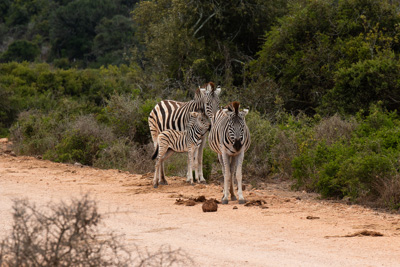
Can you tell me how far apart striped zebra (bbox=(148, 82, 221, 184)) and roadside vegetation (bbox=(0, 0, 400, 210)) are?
129 centimetres

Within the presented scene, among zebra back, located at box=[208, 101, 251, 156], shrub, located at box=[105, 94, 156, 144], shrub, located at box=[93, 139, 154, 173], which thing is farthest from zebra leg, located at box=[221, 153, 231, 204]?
shrub, located at box=[105, 94, 156, 144]

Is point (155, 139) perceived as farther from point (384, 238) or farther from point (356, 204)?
point (384, 238)

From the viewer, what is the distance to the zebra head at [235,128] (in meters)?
10.6

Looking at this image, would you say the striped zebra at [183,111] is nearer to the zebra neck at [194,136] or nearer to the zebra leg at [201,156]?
the zebra leg at [201,156]

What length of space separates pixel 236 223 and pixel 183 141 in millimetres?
4461

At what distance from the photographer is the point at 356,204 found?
11000 millimetres

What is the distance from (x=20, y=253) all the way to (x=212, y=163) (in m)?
11.0

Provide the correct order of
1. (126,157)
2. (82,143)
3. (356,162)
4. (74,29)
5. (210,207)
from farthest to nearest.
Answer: (74,29)
(82,143)
(126,157)
(356,162)
(210,207)

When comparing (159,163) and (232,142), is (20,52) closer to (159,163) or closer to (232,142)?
(159,163)

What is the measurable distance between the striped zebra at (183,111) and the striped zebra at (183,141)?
0.76 ft

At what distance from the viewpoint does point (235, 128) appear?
10.7m

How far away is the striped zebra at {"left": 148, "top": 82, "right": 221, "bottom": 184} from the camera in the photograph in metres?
13.7

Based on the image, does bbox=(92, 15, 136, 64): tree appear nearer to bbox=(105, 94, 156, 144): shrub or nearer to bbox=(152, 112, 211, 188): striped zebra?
bbox=(105, 94, 156, 144): shrub

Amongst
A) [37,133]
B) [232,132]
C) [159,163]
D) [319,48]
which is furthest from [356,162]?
[37,133]
